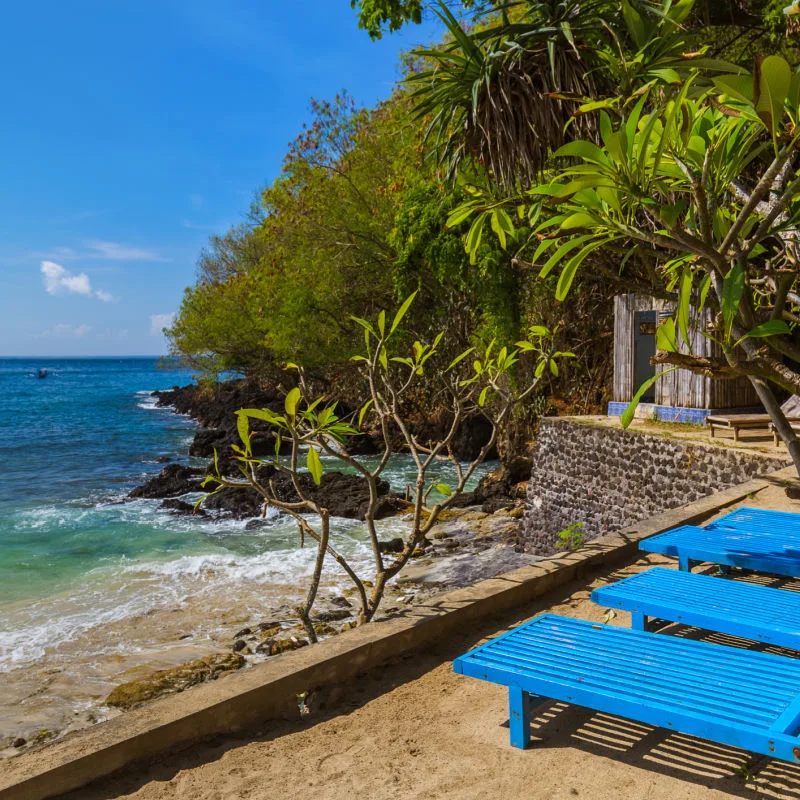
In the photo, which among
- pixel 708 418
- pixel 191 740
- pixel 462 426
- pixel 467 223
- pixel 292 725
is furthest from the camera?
pixel 462 426

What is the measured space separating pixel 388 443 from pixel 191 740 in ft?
7.84

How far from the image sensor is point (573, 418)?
10930mm

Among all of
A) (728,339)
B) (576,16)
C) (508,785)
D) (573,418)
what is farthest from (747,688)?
(573,418)

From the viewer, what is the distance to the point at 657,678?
8.38ft

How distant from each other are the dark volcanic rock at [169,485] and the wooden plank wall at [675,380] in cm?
931

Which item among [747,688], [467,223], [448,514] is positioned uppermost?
[467,223]

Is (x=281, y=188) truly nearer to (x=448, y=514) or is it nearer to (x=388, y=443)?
(x=448, y=514)

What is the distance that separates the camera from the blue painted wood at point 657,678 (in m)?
2.24

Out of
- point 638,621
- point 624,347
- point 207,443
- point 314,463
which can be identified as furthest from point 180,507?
point 638,621

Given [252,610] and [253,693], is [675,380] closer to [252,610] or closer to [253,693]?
[252,610]

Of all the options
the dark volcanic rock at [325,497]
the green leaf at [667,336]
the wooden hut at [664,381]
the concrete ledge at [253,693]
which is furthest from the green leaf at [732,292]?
the dark volcanic rock at [325,497]

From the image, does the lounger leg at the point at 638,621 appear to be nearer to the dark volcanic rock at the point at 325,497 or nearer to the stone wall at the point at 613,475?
the stone wall at the point at 613,475

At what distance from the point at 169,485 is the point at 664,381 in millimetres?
10434

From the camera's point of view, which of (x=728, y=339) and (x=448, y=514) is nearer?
(x=728, y=339)
